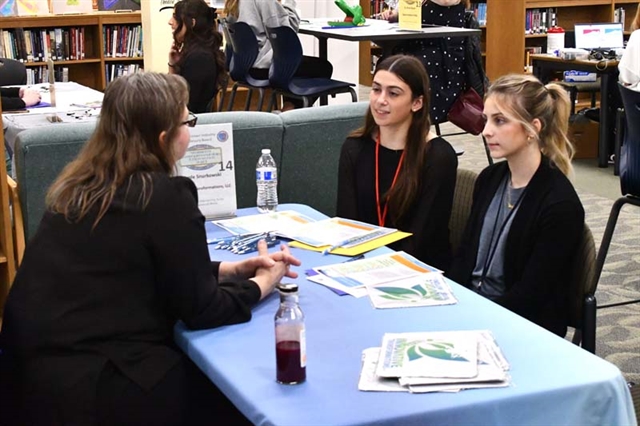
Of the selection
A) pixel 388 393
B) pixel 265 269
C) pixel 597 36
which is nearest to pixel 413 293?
pixel 265 269

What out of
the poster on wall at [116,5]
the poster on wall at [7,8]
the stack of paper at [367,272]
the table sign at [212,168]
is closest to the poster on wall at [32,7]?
the poster on wall at [7,8]

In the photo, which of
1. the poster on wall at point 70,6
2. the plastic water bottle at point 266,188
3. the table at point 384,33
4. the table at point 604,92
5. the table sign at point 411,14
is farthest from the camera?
the poster on wall at point 70,6

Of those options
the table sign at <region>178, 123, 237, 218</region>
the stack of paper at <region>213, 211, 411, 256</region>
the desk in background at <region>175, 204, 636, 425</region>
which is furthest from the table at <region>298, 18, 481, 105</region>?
the desk in background at <region>175, 204, 636, 425</region>

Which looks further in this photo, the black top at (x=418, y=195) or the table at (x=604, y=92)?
the table at (x=604, y=92)

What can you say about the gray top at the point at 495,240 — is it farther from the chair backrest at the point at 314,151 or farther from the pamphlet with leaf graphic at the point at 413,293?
the chair backrest at the point at 314,151

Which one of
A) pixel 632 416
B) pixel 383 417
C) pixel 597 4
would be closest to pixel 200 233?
pixel 383 417

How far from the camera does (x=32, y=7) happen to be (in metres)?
8.24

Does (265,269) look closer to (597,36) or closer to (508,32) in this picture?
(597,36)

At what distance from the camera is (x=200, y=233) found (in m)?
2.13

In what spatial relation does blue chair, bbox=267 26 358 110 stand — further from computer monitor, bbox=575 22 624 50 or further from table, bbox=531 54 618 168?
computer monitor, bbox=575 22 624 50

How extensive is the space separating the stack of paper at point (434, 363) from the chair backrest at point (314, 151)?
7.03ft

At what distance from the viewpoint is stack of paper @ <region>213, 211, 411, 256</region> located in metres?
2.73

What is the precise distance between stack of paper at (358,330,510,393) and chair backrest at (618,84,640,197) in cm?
195

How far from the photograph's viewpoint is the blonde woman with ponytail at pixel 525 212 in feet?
8.79
